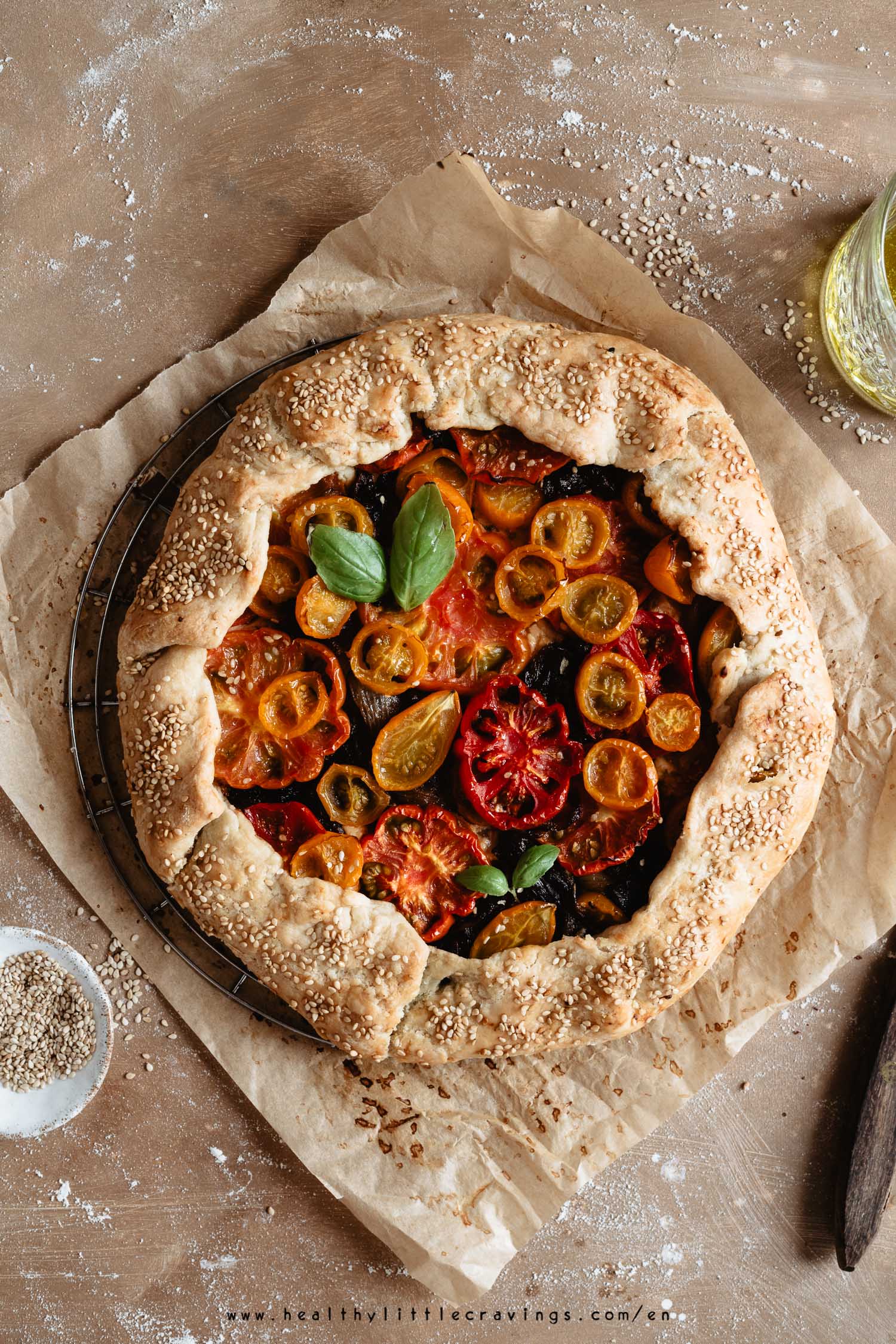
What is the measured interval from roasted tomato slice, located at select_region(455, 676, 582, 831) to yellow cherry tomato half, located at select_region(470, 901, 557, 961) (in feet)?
0.90

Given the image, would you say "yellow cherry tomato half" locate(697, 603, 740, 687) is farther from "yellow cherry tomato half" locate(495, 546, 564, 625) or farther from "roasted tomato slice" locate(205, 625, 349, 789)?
"roasted tomato slice" locate(205, 625, 349, 789)

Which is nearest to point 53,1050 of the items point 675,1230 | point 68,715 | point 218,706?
point 68,715

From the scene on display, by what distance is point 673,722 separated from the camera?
3.23 meters

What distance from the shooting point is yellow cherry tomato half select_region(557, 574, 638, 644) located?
10.6 ft

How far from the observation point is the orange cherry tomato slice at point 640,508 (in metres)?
3.30

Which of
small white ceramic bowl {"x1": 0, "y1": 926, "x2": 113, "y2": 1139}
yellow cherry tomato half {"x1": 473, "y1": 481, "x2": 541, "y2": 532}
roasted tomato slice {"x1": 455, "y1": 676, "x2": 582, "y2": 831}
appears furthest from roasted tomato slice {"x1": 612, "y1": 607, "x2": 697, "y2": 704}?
small white ceramic bowl {"x1": 0, "y1": 926, "x2": 113, "y2": 1139}

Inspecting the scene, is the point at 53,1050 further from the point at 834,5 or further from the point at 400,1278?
the point at 834,5

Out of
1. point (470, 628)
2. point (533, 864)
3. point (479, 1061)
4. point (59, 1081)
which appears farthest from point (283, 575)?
point (59, 1081)

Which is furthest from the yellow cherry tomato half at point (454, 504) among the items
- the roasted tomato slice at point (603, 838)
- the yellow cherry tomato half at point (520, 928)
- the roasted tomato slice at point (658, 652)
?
the yellow cherry tomato half at point (520, 928)

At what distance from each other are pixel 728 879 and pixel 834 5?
3.30 meters

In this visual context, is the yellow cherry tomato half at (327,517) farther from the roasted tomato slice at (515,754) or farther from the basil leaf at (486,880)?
the basil leaf at (486,880)

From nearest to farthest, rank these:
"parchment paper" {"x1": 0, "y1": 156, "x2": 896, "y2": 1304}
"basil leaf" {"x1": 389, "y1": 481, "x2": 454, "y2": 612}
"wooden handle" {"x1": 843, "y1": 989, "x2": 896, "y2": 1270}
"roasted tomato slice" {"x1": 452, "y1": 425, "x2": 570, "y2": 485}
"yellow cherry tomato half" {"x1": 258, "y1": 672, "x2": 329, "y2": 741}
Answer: "basil leaf" {"x1": 389, "y1": 481, "x2": 454, "y2": 612} < "yellow cherry tomato half" {"x1": 258, "y1": 672, "x2": 329, "y2": 741} < "roasted tomato slice" {"x1": 452, "y1": 425, "x2": 570, "y2": 485} < "parchment paper" {"x1": 0, "y1": 156, "x2": 896, "y2": 1304} < "wooden handle" {"x1": 843, "y1": 989, "x2": 896, "y2": 1270}

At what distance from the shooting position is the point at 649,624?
129 inches

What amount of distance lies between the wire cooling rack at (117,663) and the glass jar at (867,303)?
1.86 metres
